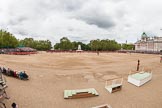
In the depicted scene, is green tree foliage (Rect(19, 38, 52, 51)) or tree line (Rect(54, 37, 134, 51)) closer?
green tree foliage (Rect(19, 38, 52, 51))

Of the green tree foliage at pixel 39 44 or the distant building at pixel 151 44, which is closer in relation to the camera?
the green tree foliage at pixel 39 44

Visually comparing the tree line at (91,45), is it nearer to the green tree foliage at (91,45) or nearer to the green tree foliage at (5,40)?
the green tree foliage at (91,45)

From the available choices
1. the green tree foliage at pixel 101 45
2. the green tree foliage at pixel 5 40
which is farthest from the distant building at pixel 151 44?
the green tree foliage at pixel 5 40

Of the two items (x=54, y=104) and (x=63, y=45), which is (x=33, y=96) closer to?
(x=54, y=104)

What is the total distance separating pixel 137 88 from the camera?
14750mm

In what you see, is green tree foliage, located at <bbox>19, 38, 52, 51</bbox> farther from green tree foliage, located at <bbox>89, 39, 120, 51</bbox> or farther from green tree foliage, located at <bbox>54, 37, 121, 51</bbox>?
green tree foliage, located at <bbox>89, 39, 120, 51</bbox>

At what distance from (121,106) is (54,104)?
4.94 meters

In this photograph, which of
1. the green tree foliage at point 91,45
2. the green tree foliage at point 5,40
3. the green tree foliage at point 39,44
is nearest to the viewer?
the green tree foliage at point 5,40

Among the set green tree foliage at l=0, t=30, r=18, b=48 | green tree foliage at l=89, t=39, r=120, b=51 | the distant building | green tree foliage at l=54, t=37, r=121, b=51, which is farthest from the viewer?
the distant building

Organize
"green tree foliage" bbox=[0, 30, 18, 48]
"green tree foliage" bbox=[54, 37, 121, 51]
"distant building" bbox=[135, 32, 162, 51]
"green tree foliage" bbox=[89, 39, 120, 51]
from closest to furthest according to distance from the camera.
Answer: "green tree foliage" bbox=[0, 30, 18, 48] < "green tree foliage" bbox=[54, 37, 121, 51] < "green tree foliage" bbox=[89, 39, 120, 51] < "distant building" bbox=[135, 32, 162, 51]

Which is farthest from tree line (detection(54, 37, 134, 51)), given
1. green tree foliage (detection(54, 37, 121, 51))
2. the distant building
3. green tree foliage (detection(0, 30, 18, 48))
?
green tree foliage (detection(0, 30, 18, 48))

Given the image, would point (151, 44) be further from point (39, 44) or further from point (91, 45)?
point (39, 44)

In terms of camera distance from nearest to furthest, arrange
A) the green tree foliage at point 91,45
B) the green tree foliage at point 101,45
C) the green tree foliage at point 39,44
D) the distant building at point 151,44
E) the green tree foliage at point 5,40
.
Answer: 1. the green tree foliage at point 5,40
2. the green tree foliage at point 39,44
3. the green tree foliage at point 91,45
4. the green tree foliage at point 101,45
5. the distant building at point 151,44

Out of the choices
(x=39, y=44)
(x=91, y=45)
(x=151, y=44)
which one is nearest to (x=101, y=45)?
A: (x=91, y=45)
